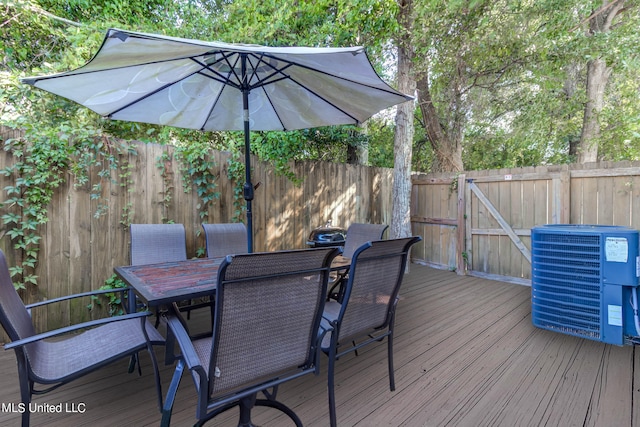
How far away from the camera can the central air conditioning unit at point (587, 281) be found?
2482mm

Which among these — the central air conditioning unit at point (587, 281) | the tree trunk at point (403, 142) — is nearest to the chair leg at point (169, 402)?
the central air conditioning unit at point (587, 281)

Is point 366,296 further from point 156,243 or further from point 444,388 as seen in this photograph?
point 156,243

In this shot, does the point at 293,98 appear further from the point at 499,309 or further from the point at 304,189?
the point at 499,309

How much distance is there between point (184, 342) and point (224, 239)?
2105mm

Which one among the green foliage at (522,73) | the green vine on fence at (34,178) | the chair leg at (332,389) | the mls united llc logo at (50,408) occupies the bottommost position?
the mls united llc logo at (50,408)

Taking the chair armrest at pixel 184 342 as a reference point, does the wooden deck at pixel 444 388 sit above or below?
below

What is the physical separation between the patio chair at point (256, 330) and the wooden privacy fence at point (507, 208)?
426cm

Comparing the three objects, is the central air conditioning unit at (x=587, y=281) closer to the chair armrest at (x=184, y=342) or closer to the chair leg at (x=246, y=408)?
the chair leg at (x=246, y=408)

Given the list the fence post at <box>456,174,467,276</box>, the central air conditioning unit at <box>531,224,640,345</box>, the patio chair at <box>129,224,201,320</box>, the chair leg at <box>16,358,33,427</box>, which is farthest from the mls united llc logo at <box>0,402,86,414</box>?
the fence post at <box>456,174,467,276</box>

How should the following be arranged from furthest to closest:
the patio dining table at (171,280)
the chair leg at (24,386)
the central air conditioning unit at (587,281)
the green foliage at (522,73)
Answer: the green foliage at (522,73), the central air conditioning unit at (587,281), the patio dining table at (171,280), the chair leg at (24,386)

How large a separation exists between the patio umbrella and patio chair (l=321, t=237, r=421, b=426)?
118 centimetres

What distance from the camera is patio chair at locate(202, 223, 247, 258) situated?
126 inches

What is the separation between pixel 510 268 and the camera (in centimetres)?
469

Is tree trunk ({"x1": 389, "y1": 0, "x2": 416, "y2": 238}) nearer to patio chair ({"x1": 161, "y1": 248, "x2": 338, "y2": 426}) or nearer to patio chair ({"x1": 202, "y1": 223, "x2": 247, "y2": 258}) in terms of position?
patio chair ({"x1": 202, "y1": 223, "x2": 247, "y2": 258})
